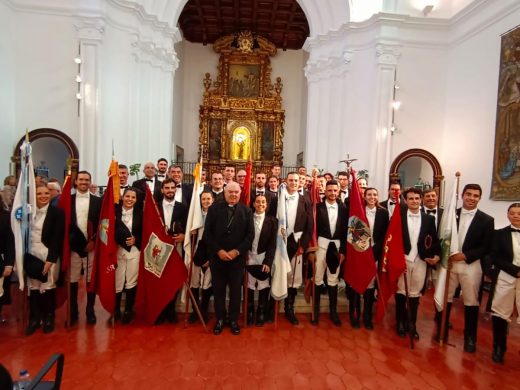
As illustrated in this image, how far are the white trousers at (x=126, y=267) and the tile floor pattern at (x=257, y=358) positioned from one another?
533mm

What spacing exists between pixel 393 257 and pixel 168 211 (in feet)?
9.46

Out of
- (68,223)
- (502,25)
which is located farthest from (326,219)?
(502,25)

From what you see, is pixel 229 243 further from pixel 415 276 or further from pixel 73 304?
pixel 415 276

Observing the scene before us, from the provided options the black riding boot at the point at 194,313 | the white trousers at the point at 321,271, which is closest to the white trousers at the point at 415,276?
the white trousers at the point at 321,271

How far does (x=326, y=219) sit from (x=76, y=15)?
8.57 meters

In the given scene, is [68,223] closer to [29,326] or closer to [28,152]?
[28,152]

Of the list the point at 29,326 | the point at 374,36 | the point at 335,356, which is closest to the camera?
the point at 335,356

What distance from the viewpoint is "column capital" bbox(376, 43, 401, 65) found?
31.0 feet

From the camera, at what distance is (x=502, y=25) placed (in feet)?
25.0

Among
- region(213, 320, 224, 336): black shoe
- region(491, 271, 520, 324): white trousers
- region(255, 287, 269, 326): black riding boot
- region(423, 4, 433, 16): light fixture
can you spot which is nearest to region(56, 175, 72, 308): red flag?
region(213, 320, 224, 336): black shoe

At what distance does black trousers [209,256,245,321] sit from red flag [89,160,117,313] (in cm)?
118

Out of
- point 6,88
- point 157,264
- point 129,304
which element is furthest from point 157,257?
point 6,88

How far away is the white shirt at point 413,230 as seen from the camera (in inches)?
159

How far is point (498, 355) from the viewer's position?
356cm
